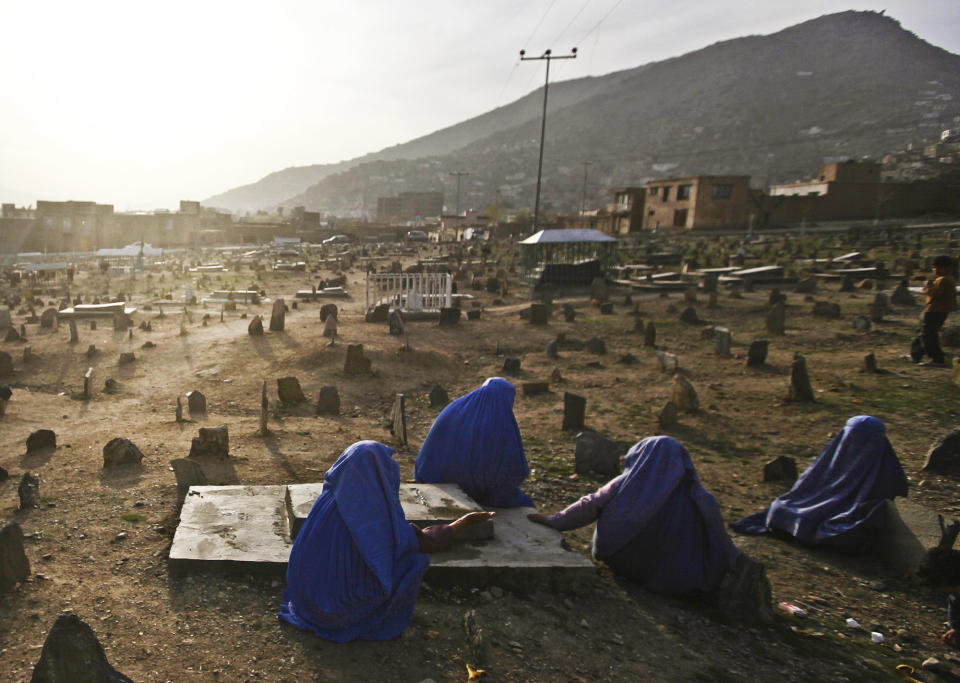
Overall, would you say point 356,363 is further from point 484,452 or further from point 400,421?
point 484,452

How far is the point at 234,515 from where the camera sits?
4707mm

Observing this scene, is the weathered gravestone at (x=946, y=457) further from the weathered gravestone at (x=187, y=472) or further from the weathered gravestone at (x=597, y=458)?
the weathered gravestone at (x=187, y=472)

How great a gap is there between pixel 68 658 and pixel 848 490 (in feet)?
17.4

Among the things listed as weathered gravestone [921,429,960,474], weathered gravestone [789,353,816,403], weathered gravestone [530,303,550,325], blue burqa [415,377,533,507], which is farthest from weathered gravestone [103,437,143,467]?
weathered gravestone [530,303,550,325]

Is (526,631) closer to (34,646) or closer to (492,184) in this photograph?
(34,646)

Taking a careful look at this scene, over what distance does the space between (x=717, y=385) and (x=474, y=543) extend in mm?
6768

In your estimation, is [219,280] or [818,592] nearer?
[818,592]

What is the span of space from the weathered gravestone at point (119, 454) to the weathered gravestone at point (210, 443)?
0.54 meters

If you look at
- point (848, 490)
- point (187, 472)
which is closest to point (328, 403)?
point (187, 472)

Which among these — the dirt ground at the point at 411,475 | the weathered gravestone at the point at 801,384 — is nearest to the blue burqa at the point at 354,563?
the dirt ground at the point at 411,475

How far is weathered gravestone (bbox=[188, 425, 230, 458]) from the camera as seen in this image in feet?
21.3

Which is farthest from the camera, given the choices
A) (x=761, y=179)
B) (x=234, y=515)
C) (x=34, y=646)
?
(x=761, y=179)

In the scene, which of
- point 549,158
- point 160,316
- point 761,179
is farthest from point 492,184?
point 160,316

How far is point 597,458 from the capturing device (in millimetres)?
6605
